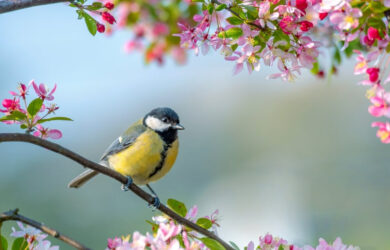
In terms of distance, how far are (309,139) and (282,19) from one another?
35.1 feet

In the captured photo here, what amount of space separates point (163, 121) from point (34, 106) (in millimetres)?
1411

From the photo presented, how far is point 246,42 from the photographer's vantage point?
5.94ft

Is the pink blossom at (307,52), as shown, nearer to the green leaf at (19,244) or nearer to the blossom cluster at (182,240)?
the blossom cluster at (182,240)

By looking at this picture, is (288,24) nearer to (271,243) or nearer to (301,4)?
(301,4)

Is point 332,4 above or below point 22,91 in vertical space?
above

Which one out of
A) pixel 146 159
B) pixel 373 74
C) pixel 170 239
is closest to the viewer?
pixel 373 74

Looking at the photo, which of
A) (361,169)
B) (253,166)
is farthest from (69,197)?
(361,169)

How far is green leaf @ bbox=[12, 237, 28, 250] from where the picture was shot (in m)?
1.68

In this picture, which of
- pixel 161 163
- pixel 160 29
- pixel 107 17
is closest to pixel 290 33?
pixel 107 17

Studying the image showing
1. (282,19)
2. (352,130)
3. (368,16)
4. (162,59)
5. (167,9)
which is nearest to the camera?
(368,16)

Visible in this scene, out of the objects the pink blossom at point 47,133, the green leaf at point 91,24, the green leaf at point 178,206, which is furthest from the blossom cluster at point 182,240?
the green leaf at point 91,24

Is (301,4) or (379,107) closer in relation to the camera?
(379,107)

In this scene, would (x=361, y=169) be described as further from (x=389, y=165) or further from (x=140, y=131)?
(x=140, y=131)

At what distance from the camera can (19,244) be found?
1.69 m
